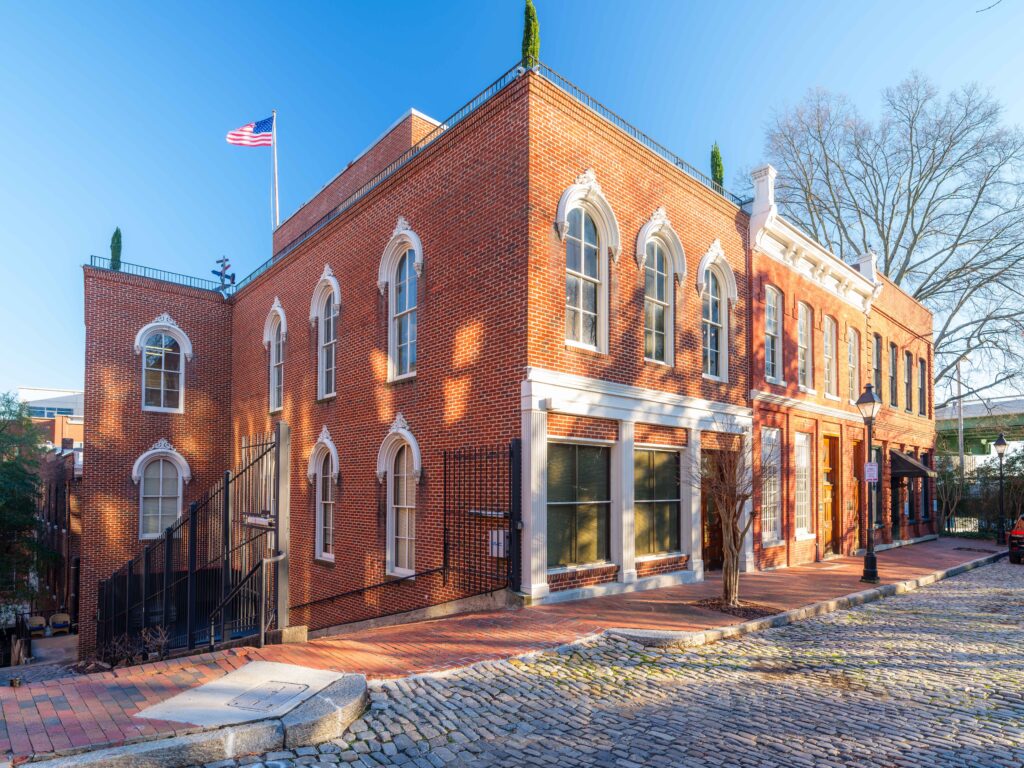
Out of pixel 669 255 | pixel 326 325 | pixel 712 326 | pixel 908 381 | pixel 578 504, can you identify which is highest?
pixel 669 255

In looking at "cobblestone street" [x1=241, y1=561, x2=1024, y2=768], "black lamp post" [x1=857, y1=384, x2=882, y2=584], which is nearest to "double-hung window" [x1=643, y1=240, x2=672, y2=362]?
"black lamp post" [x1=857, y1=384, x2=882, y2=584]

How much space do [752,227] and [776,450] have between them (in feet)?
17.7

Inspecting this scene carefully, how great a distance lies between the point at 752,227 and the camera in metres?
15.3

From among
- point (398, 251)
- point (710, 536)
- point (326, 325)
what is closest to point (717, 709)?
point (710, 536)

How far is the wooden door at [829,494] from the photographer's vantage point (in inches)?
704

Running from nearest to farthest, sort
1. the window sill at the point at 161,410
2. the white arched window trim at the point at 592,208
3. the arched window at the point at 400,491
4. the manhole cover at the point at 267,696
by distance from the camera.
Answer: the manhole cover at the point at 267,696 → the white arched window trim at the point at 592,208 → the arched window at the point at 400,491 → the window sill at the point at 161,410

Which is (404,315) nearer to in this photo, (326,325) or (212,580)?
(326,325)

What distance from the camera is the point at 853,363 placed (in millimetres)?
20375

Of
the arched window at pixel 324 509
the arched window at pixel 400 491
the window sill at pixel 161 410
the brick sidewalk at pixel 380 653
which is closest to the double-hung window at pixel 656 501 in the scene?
the brick sidewalk at pixel 380 653

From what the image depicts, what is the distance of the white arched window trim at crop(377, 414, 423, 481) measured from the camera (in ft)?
39.0

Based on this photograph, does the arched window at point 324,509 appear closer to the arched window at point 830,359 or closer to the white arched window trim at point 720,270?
the white arched window trim at point 720,270

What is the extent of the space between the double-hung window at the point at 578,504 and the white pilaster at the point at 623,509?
12 centimetres

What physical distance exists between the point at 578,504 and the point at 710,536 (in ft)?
16.0

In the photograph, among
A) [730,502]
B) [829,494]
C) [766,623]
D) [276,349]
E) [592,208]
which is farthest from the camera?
[829,494]
